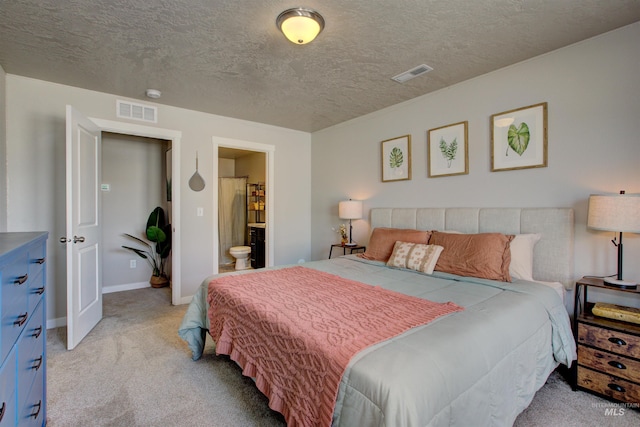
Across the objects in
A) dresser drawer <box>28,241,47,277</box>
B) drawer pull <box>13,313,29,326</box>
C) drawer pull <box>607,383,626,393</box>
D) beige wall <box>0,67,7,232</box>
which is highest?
beige wall <box>0,67,7,232</box>

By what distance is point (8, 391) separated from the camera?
1031 mm

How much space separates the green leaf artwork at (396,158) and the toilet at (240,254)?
3.24 m

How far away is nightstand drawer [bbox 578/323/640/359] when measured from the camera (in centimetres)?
175

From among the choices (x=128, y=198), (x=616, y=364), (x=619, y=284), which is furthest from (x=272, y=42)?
(x=128, y=198)

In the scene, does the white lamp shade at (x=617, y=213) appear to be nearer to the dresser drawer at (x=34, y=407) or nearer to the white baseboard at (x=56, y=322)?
the dresser drawer at (x=34, y=407)

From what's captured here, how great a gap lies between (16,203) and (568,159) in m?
4.93

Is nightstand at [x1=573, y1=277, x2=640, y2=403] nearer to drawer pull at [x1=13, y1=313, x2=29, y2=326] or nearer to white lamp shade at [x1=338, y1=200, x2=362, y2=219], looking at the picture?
white lamp shade at [x1=338, y1=200, x2=362, y2=219]

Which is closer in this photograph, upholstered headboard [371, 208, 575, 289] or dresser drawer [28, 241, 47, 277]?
dresser drawer [28, 241, 47, 277]

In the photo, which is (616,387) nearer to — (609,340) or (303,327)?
(609,340)

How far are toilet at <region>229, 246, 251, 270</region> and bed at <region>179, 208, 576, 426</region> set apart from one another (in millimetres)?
2986

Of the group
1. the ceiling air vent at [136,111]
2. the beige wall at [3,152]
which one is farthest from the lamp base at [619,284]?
the beige wall at [3,152]

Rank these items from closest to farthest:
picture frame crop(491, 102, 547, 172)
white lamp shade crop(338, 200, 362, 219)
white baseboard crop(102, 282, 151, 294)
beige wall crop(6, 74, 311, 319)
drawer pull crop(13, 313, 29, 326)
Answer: drawer pull crop(13, 313, 29, 326), picture frame crop(491, 102, 547, 172), beige wall crop(6, 74, 311, 319), white lamp shade crop(338, 200, 362, 219), white baseboard crop(102, 282, 151, 294)

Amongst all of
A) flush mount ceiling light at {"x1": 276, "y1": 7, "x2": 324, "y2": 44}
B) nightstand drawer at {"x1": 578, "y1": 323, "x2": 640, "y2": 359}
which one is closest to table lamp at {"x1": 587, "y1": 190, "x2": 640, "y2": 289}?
nightstand drawer at {"x1": 578, "y1": 323, "x2": 640, "y2": 359}

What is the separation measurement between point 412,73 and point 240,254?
4.18 metres
